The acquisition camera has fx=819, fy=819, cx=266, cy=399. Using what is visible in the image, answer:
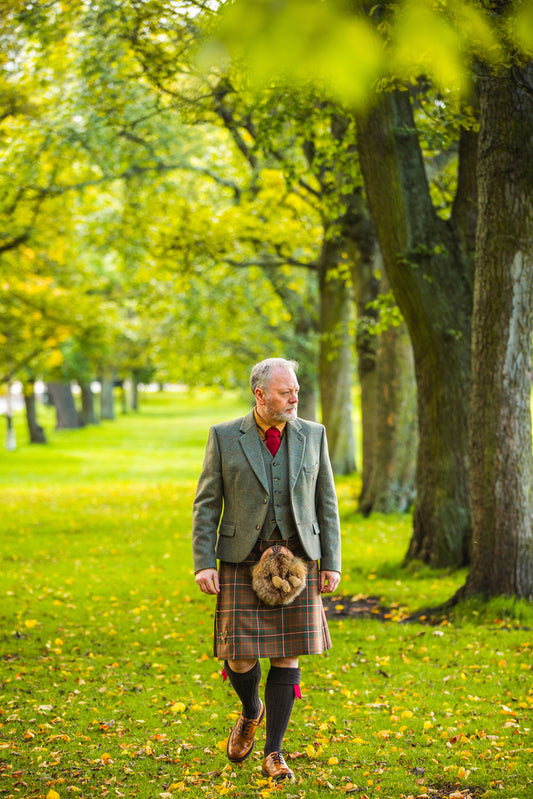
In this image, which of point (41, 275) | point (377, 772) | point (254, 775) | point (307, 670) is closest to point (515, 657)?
point (307, 670)

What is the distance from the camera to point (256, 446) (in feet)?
15.4

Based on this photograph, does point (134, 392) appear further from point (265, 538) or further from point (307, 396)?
point (265, 538)

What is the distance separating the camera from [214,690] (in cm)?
→ 645

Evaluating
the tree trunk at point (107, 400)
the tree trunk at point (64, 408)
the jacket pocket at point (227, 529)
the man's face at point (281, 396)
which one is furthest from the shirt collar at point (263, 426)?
the tree trunk at point (107, 400)

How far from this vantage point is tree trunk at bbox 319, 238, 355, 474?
58.4 feet

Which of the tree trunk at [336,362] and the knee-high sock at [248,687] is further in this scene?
the tree trunk at [336,362]

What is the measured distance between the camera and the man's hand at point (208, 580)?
4516mm

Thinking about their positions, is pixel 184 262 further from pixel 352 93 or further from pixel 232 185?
pixel 352 93

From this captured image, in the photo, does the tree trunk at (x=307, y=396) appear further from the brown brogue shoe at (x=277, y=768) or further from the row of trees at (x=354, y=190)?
the brown brogue shoe at (x=277, y=768)

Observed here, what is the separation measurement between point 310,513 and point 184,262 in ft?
44.8

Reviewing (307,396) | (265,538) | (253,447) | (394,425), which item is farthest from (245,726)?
(307,396)

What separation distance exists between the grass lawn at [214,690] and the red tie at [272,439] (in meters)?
1.85

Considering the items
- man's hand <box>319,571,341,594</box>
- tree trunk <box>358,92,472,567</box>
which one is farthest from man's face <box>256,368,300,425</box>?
tree trunk <box>358,92,472,567</box>

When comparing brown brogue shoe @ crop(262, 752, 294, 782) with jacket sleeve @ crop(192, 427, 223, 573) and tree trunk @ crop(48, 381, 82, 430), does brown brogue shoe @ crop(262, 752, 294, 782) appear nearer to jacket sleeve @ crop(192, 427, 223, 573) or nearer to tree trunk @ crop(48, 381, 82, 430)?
jacket sleeve @ crop(192, 427, 223, 573)
